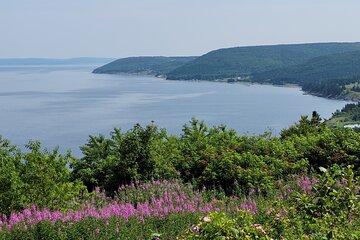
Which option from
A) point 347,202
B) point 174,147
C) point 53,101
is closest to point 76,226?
point 347,202

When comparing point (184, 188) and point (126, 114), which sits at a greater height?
point (184, 188)

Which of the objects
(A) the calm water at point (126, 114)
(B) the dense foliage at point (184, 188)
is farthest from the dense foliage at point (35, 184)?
(A) the calm water at point (126, 114)

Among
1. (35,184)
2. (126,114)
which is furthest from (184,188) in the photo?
(126,114)

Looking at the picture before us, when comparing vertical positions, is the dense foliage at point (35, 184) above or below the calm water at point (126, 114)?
above

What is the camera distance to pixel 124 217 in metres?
8.23

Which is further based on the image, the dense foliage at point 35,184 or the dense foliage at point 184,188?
the dense foliage at point 35,184

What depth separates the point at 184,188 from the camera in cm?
1075

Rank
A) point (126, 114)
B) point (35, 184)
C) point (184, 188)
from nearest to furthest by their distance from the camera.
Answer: point (35, 184)
point (184, 188)
point (126, 114)

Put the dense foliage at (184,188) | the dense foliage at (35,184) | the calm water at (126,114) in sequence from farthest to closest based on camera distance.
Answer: the calm water at (126,114)
the dense foliage at (35,184)
the dense foliage at (184,188)

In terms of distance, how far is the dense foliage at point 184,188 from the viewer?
6.12 m

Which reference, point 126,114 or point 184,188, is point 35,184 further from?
point 126,114

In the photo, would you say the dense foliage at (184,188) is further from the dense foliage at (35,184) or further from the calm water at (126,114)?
the calm water at (126,114)

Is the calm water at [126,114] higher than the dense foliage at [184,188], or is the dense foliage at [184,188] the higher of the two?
the dense foliage at [184,188]

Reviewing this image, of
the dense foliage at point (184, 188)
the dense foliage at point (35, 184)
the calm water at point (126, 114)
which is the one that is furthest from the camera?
the calm water at point (126, 114)
